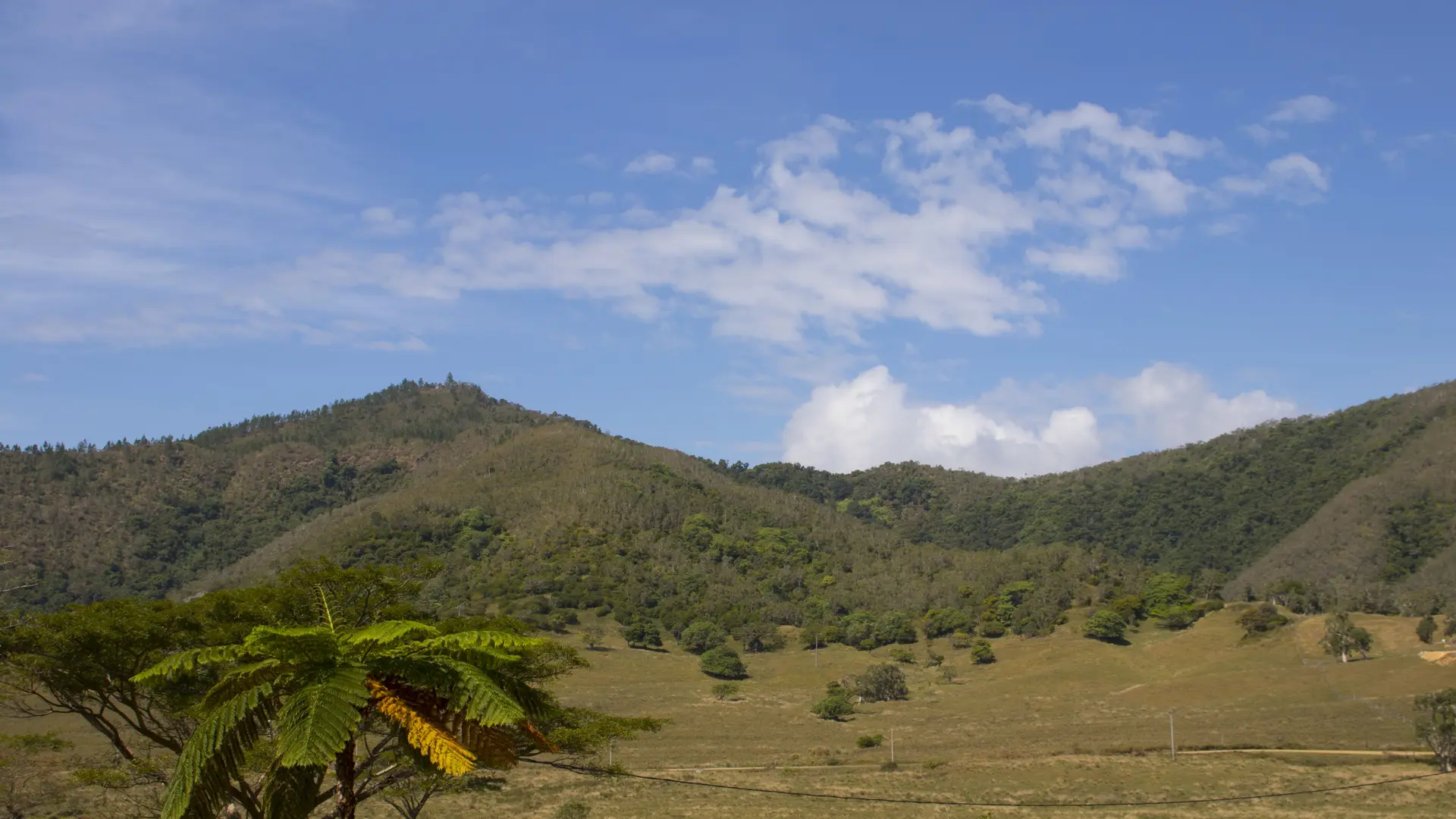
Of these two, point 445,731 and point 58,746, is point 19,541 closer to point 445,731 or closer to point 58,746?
point 58,746

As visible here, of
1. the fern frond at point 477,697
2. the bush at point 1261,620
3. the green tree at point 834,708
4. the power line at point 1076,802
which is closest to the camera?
the fern frond at point 477,697

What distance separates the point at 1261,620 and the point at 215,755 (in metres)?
90.5

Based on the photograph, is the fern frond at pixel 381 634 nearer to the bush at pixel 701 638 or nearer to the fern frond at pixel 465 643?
the fern frond at pixel 465 643

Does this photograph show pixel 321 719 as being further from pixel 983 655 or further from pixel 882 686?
pixel 983 655

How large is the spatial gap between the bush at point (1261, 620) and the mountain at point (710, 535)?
12798mm

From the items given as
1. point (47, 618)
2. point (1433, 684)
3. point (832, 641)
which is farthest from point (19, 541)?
point (1433, 684)

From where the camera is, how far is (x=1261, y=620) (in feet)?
277

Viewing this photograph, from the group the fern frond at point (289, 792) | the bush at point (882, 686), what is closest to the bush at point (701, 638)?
the bush at point (882, 686)

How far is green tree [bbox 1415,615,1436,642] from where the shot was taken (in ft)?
241

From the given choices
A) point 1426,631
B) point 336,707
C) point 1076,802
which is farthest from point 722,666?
point 336,707

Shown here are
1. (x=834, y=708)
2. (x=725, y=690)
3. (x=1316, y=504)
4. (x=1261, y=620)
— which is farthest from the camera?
(x=1316, y=504)

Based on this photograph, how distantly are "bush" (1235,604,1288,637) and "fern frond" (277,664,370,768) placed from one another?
8892cm

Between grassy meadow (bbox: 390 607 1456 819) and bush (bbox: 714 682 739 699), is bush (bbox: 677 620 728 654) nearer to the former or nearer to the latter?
grassy meadow (bbox: 390 607 1456 819)

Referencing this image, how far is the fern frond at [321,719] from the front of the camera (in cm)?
933
